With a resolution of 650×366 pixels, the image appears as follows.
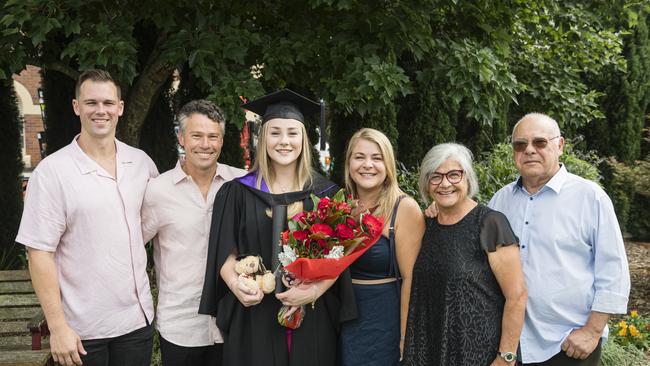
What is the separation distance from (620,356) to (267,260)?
3445mm

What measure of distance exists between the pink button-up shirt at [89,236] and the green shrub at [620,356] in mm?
3723

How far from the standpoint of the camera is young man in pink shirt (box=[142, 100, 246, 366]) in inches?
117

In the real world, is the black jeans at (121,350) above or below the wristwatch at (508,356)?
below

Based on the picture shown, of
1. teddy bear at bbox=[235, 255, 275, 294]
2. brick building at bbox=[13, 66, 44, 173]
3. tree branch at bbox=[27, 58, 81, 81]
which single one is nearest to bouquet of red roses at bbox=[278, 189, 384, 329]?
teddy bear at bbox=[235, 255, 275, 294]

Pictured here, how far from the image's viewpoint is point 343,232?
252 cm

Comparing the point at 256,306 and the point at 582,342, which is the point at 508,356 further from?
the point at 256,306

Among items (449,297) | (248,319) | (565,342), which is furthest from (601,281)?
(248,319)

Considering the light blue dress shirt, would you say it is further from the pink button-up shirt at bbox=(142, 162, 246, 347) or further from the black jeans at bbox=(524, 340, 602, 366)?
the pink button-up shirt at bbox=(142, 162, 246, 347)

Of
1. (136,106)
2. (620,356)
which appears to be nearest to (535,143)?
(620,356)

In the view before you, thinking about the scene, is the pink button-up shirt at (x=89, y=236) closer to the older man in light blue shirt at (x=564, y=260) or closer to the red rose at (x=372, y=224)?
the red rose at (x=372, y=224)

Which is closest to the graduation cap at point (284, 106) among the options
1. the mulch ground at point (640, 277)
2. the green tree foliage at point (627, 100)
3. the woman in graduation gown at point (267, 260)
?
the woman in graduation gown at point (267, 260)

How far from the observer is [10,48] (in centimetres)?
387

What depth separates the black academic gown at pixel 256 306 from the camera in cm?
281

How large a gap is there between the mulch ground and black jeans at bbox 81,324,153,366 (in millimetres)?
5697
